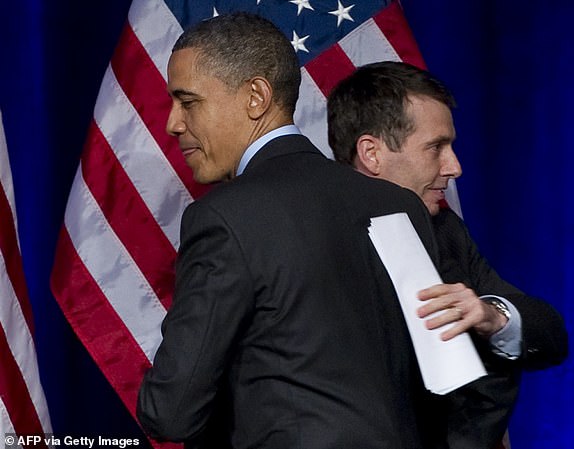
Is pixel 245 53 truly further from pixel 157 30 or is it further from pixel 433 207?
pixel 157 30

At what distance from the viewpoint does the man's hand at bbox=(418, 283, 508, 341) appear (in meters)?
1.43

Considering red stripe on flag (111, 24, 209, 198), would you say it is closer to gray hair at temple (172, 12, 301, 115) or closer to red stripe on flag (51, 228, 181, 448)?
red stripe on flag (51, 228, 181, 448)

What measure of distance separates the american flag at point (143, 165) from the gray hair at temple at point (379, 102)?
0.34 meters

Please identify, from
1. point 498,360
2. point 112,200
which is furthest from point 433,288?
point 112,200

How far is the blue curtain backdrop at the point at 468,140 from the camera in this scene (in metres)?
2.88

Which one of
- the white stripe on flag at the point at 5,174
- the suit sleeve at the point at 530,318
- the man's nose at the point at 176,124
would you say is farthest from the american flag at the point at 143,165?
the man's nose at the point at 176,124

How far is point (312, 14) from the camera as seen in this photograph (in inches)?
94.3

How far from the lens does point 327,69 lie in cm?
239

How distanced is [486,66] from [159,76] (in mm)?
1036

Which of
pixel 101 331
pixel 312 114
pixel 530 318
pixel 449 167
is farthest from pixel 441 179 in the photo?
pixel 101 331

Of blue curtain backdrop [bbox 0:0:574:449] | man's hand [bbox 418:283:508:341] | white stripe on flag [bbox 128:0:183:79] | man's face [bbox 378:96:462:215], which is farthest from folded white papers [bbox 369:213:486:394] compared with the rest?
blue curtain backdrop [bbox 0:0:574:449]

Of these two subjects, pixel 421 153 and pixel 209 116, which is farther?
pixel 421 153

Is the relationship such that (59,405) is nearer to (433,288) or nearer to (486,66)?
(486,66)

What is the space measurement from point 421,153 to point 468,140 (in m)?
1.10
